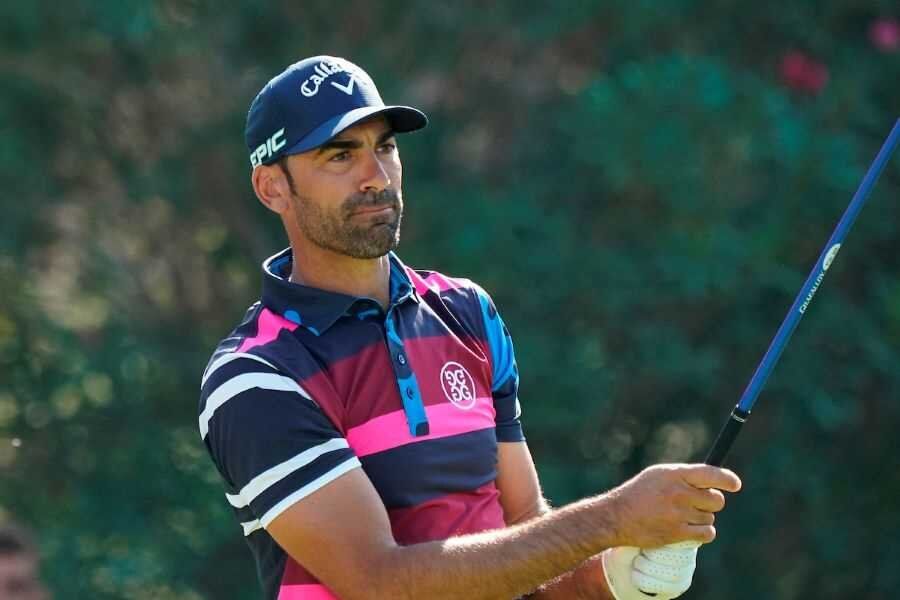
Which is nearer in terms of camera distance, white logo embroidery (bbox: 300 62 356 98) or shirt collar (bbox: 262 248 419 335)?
shirt collar (bbox: 262 248 419 335)

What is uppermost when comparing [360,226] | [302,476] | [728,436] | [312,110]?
[312,110]

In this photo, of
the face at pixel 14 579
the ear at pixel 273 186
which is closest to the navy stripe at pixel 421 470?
the ear at pixel 273 186

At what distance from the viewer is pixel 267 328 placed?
335cm

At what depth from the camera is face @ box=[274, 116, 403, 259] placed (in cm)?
345

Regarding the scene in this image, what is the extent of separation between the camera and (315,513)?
10.3ft

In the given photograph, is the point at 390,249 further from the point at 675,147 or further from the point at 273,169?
the point at 675,147

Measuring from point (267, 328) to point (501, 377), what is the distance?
1.67 feet

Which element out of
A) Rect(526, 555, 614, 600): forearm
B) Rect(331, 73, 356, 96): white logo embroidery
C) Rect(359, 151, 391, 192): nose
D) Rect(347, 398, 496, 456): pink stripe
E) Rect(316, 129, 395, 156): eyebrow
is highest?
Rect(331, 73, 356, 96): white logo embroidery

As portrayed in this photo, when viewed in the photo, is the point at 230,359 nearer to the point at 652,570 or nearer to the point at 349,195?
the point at 349,195

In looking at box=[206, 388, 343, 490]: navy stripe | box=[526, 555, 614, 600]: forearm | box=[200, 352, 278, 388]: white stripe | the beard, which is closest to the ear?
the beard

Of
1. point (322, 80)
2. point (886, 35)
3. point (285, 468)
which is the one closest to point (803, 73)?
point (886, 35)

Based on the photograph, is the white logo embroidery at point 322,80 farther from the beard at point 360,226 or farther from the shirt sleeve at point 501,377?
the shirt sleeve at point 501,377

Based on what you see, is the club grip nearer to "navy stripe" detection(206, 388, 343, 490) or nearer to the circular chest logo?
the circular chest logo

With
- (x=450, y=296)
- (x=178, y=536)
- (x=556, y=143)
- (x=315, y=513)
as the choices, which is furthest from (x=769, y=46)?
(x=315, y=513)
